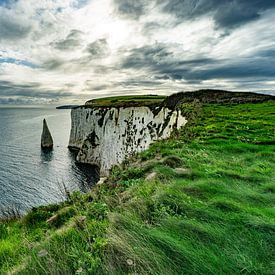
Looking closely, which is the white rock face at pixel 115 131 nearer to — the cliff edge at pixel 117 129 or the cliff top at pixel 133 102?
the cliff edge at pixel 117 129

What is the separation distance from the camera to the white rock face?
3005cm

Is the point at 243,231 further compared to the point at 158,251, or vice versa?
the point at 243,231

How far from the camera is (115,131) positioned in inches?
1753

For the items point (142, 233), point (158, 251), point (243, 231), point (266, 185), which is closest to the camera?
point (158, 251)

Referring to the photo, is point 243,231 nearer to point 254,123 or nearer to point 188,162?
point 188,162

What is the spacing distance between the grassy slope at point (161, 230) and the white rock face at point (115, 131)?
16.4 meters

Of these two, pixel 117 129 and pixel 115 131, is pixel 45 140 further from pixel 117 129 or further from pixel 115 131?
pixel 117 129

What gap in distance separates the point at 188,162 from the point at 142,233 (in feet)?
15.2

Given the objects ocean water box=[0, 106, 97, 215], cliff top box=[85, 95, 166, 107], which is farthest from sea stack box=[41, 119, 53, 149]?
cliff top box=[85, 95, 166, 107]

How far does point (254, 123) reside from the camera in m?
17.6

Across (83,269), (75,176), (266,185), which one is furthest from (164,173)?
(75,176)

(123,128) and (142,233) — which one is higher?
(142,233)

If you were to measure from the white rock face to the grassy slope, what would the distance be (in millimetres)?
16446

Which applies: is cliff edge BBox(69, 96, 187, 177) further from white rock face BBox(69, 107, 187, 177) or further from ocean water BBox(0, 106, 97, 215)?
ocean water BBox(0, 106, 97, 215)
